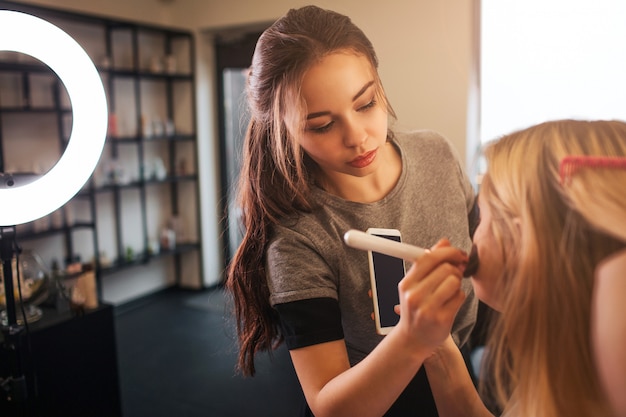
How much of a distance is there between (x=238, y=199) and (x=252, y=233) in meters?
0.10

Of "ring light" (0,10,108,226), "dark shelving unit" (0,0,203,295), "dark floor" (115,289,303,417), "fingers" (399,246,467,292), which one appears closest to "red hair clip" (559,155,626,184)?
"fingers" (399,246,467,292)

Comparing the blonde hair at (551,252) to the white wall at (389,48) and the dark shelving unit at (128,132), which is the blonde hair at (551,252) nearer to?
the white wall at (389,48)

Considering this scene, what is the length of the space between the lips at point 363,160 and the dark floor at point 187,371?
1214 mm

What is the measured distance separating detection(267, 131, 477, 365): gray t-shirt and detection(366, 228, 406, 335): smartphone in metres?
0.02

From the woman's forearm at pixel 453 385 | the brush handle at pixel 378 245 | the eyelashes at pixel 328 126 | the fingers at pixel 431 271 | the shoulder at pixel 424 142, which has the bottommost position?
the woman's forearm at pixel 453 385

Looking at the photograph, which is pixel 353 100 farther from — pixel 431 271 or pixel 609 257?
pixel 609 257

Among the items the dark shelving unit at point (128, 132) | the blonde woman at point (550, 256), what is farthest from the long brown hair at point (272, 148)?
the dark shelving unit at point (128, 132)

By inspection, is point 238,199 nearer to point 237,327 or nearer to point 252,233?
point 252,233

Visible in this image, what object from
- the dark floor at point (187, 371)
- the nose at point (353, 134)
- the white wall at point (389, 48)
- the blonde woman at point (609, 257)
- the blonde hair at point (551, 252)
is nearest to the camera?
the blonde woman at point (609, 257)

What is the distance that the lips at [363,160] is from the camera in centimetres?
72

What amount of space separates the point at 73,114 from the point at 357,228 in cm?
52

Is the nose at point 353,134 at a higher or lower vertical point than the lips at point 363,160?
higher

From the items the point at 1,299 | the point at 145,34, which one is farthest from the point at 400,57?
the point at 145,34

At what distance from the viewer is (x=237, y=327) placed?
35.0 inches
